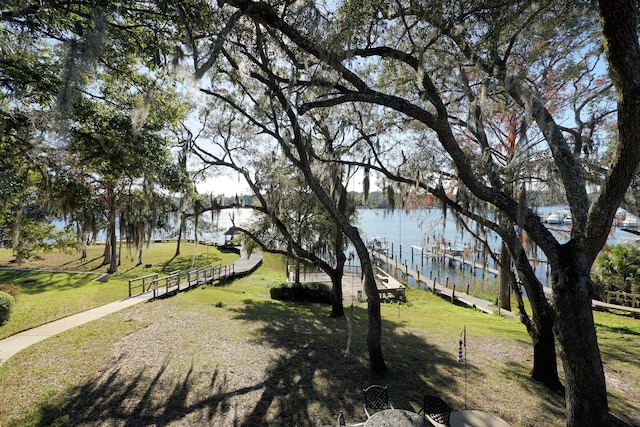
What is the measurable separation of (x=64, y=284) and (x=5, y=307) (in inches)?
249

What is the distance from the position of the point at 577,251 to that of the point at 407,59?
14.9 ft

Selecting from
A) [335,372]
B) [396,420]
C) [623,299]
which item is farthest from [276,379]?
[623,299]

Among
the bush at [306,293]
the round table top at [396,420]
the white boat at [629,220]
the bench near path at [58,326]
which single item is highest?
the white boat at [629,220]

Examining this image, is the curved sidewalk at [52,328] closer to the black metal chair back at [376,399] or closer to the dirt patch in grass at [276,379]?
the dirt patch in grass at [276,379]

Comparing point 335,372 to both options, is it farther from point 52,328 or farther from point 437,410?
point 52,328

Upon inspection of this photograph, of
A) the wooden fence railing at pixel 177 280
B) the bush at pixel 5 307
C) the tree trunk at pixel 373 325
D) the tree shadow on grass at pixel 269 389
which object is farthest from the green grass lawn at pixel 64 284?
the tree trunk at pixel 373 325

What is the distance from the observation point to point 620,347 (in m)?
9.27

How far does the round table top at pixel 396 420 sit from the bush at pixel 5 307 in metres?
11.2

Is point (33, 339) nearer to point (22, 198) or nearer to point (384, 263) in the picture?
point (22, 198)

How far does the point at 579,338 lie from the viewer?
4.61 metres

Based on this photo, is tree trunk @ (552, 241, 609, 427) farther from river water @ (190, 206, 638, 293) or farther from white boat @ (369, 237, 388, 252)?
white boat @ (369, 237, 388, 252)

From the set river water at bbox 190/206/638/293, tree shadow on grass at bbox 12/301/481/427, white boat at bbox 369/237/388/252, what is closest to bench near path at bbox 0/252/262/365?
tree shadow on grass at bbox 12/301/481/427

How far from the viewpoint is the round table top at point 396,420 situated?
3.76 meters

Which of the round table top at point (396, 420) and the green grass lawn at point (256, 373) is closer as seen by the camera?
the round table top at point (396, 420)
